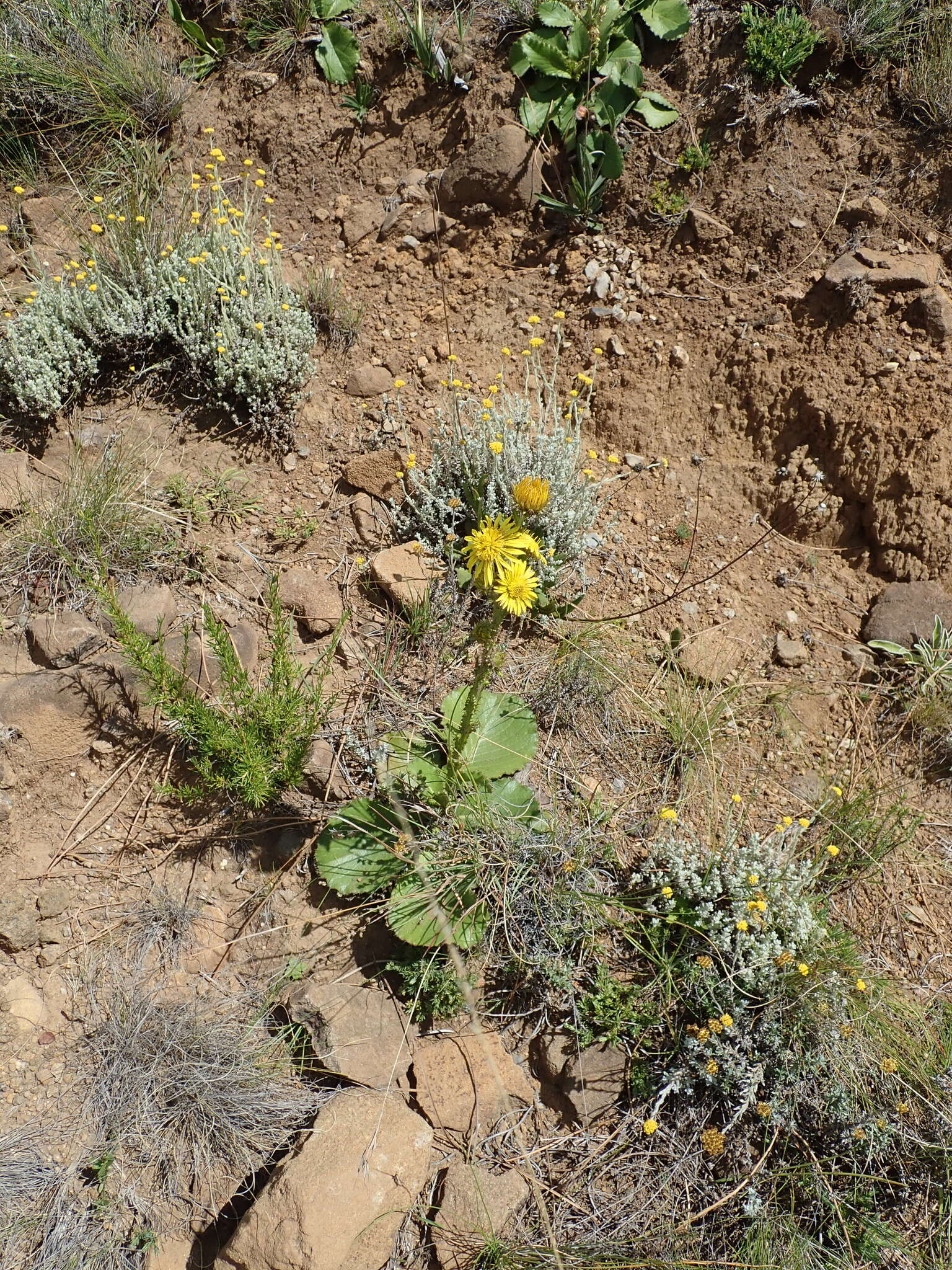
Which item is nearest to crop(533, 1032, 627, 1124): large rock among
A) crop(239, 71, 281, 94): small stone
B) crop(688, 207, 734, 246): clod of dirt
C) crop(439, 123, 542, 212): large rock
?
crop(688, 207, 734, 246): clod of dirt

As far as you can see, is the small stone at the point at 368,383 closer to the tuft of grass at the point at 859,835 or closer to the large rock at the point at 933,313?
the large rock at the point at 933,313

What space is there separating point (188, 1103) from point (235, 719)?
110 centimetres

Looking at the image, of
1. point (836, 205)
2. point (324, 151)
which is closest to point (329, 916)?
point (836, 205)

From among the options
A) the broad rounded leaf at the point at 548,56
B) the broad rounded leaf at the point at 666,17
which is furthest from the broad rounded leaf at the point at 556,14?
the broad rounded leaf at the point at 666,17

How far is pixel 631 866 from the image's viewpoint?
275 centimetres

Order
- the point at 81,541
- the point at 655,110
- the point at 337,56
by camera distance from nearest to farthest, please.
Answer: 1. the point at 81,541
2. the point at 655,110
3. the point at 337,56

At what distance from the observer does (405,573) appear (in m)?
3.17

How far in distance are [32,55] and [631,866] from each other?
499cm

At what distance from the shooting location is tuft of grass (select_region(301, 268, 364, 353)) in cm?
387

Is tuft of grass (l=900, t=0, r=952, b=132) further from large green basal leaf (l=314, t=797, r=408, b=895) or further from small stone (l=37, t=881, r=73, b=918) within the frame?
small stone (l=37, t=881, r=73, b=918)

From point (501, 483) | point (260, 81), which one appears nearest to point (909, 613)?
point (501, 483)

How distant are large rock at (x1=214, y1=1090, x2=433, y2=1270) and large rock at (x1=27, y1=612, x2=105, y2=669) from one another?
1705 millimetres

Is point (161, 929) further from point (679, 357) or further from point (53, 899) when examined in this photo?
point (679, 357)

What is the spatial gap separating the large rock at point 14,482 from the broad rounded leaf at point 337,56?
261 cm
